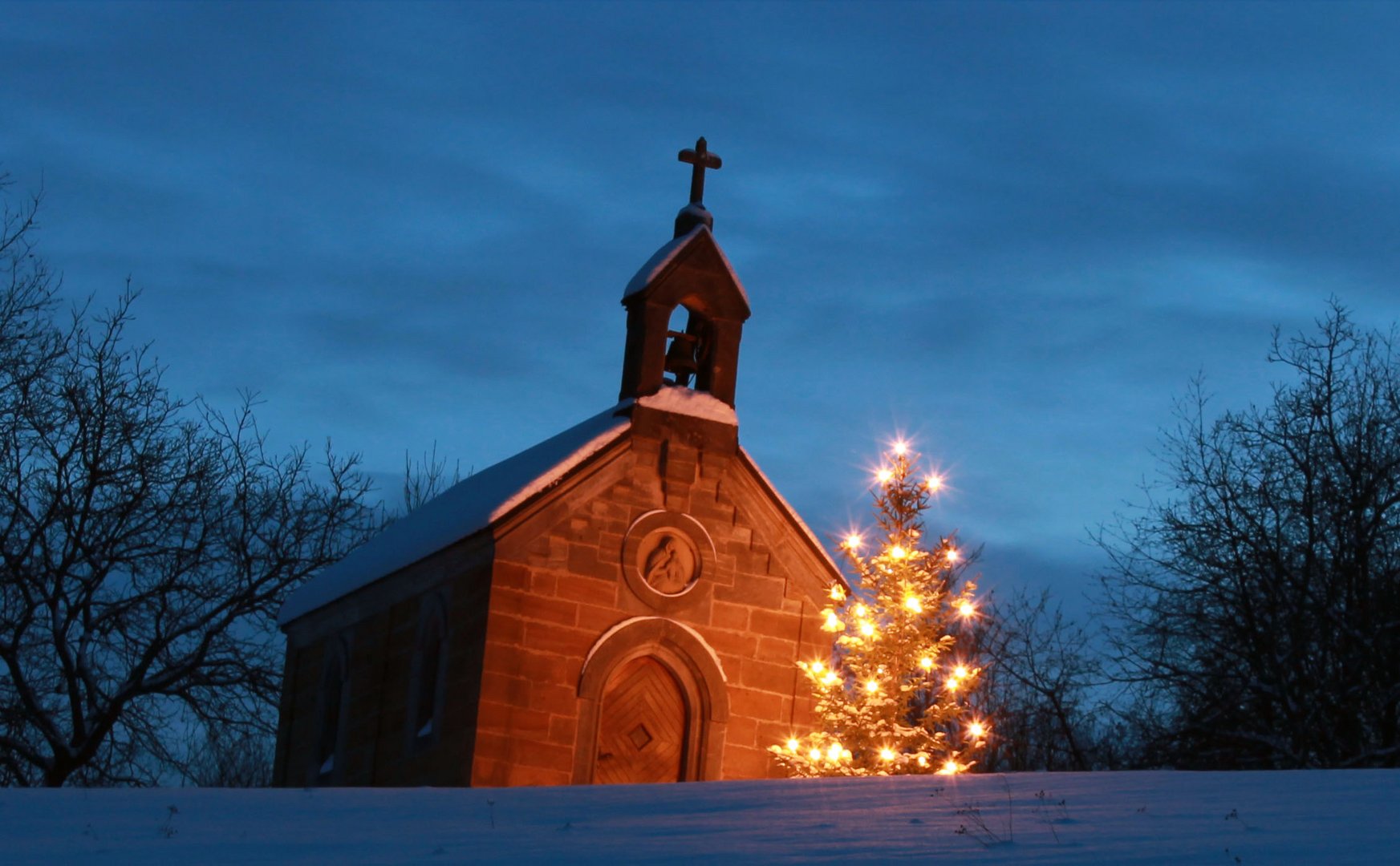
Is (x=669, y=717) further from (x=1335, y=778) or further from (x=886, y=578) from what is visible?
(x=1335, y=778)

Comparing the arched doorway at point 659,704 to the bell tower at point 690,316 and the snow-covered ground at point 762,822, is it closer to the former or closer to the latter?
the bell tower at point 690,316

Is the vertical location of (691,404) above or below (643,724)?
above

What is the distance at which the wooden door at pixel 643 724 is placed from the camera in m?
19.8

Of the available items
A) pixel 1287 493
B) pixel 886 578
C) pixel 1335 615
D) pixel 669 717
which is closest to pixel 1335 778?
pixel 886 578

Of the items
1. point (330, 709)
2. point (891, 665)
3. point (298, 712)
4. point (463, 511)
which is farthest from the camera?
point (298, 712)

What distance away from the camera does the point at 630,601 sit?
2000 centimetres

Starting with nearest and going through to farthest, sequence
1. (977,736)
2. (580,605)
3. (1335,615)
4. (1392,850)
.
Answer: (1392,850)
(977,736)
(580,605)
(1335,615)

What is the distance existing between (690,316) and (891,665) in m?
6.40

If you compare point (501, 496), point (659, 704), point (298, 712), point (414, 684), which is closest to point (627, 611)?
point (659, 704)

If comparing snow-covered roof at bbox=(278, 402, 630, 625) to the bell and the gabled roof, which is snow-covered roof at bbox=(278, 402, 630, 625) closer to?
the gabled roof

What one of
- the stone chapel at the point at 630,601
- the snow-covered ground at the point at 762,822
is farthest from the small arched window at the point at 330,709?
the snow-covered ground at the point at 762,822

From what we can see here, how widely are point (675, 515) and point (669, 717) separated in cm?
226

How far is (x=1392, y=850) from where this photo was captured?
8.79 m

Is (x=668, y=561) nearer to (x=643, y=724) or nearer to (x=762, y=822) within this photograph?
(x=643, y=724)
